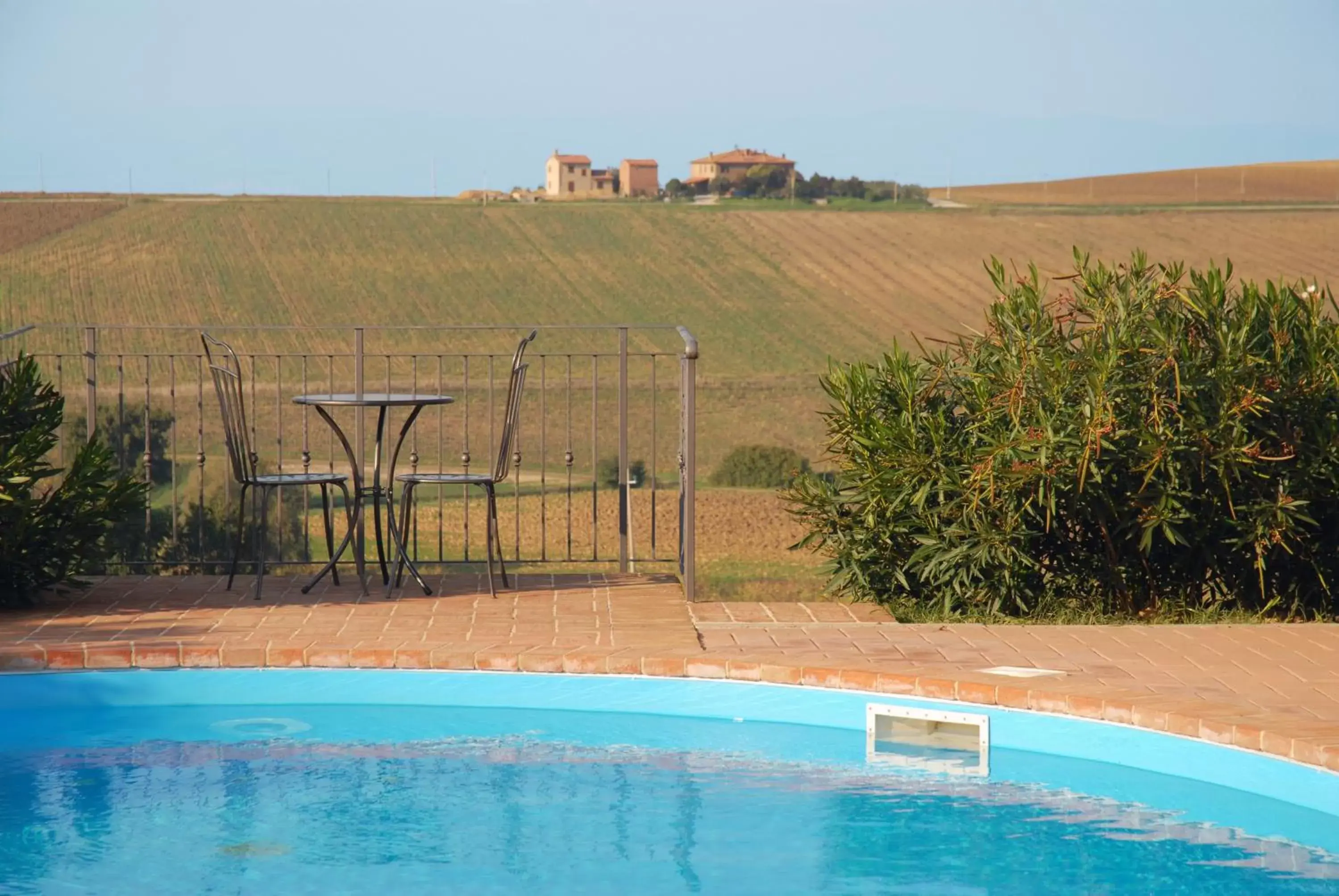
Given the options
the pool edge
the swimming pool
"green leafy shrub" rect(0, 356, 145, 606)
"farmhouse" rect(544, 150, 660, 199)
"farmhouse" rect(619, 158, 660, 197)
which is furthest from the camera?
"farmhouse" rect(619, 158, 660, 197)

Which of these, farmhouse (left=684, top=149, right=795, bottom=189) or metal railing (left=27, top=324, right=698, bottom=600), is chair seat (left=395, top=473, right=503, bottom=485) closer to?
metal railing (left=27, top=324, right=698, bottom=600)

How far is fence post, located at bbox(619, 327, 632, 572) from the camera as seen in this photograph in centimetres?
620

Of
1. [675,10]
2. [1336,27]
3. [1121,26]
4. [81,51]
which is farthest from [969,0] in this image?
[81,51]

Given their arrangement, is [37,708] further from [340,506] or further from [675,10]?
[675,10]

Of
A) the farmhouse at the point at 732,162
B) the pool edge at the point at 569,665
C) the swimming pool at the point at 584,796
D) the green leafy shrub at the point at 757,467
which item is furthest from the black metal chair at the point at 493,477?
the farmhouse at the point at 732,162

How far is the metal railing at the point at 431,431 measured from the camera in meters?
10.8

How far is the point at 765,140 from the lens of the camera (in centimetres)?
5956

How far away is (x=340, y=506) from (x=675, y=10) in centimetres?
2355

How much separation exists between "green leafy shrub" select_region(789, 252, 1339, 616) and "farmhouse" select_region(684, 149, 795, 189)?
56.9m

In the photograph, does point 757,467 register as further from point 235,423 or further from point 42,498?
point 42,498

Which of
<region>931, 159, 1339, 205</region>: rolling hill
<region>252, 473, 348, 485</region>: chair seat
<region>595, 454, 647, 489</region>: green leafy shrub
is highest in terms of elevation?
<region>931, 159, 1339, 205</region>: rolling hill

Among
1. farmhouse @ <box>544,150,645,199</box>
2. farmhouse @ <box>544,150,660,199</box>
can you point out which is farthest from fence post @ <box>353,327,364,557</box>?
farmhouse @ <box>544,150,660,199</box>

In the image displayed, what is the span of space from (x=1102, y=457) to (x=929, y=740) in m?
1.64

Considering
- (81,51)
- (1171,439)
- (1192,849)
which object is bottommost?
(1192,849)
